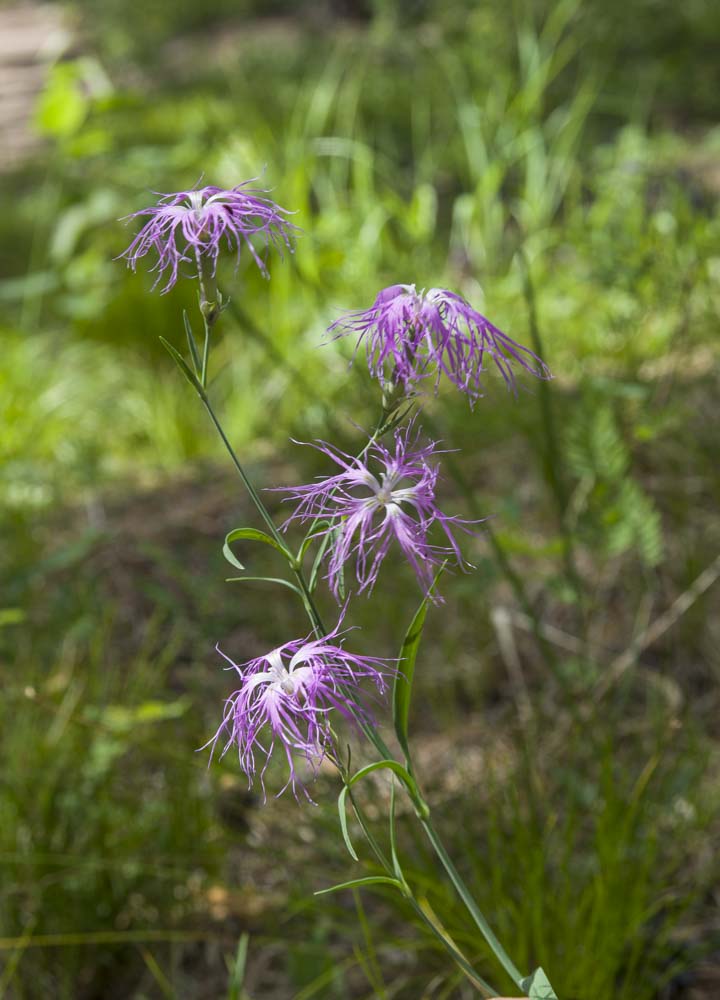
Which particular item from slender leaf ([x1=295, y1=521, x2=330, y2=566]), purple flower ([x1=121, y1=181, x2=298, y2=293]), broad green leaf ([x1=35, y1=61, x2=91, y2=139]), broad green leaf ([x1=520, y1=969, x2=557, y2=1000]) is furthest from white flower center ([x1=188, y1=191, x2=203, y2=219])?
broad green leaf ([x1=35, y1=61, x2=91, y2=139])

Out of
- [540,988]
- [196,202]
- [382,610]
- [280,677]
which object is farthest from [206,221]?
[382,610]

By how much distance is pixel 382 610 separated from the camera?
2.10 m

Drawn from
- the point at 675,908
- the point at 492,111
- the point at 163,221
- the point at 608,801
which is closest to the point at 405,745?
the point at 163,221

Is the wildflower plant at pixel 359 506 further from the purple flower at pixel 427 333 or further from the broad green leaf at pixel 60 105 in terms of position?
the broad green leaf at pixel 60 105

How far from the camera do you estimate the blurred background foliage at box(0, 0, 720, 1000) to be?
141 centimetres

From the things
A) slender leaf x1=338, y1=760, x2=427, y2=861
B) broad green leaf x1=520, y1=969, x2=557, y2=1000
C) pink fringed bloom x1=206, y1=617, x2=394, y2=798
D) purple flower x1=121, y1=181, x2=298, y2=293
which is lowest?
broad green leaf x1=520, y1=969, x2=557, y2=1000

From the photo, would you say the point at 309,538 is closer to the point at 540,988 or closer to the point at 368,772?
the point at 368,772

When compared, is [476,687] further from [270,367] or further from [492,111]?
[492,111]

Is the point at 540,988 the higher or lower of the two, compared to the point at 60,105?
lower

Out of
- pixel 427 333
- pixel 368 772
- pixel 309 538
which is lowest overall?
pixel 368 772

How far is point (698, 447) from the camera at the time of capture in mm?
2234

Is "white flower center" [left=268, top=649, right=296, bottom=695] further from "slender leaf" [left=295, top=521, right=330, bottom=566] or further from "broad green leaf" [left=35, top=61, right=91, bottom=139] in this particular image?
"broad green leaf" [left=35, top=61, right=91, bottom=139]

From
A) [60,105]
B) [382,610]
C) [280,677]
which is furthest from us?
[60,105]

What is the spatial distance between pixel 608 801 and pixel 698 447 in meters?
1.18
